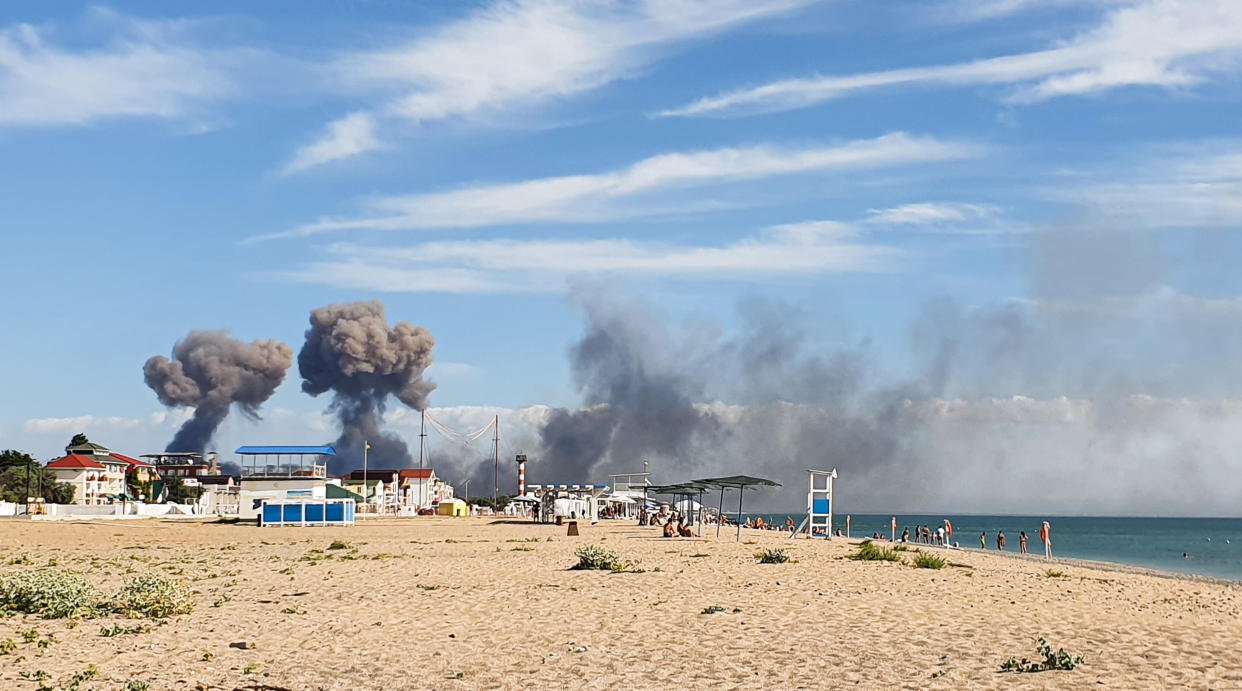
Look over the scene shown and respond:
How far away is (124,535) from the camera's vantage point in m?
44.1

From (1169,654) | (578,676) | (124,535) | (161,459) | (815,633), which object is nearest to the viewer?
(578,676)

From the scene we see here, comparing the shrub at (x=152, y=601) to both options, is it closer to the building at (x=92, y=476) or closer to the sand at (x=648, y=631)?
the sand at (x=648, y=631)

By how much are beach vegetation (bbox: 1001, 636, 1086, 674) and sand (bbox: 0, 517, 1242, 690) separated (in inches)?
5.1

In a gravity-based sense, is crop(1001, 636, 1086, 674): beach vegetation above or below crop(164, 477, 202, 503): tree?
above

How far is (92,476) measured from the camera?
122 m

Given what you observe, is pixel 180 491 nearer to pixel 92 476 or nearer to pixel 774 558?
pixel 92 476

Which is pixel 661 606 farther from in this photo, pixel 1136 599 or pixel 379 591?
pixel 1136 599

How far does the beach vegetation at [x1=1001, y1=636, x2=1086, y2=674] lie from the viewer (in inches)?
460

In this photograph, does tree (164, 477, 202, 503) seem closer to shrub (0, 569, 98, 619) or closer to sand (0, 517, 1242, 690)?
sand (0, 517, 1242, 690)

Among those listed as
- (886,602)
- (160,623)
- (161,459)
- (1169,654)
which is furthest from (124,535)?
(161,459)

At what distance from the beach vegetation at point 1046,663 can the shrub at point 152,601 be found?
38.0 feet

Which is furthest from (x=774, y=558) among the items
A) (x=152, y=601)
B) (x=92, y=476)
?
(x=92, y=476)

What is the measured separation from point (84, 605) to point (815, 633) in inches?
432

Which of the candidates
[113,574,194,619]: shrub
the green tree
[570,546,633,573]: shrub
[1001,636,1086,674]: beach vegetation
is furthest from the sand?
the green tree
